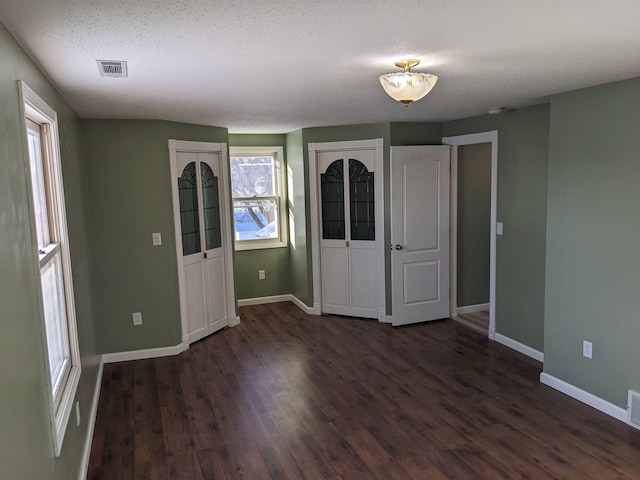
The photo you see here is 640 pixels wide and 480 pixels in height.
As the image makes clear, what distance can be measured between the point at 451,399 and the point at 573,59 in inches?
99.4

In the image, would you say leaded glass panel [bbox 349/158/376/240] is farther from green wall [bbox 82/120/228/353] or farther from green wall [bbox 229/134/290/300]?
green wall [bbox 82/120/228/353]

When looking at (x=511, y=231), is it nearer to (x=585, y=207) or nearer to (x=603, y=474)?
(x=585, y=207)

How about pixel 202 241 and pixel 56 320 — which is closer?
pixel 56 320

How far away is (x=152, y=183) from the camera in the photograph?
4676 millimetres

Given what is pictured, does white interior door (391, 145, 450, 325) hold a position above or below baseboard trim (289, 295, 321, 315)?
above

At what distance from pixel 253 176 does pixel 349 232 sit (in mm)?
1616

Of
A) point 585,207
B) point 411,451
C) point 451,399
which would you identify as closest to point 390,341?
point 451,399

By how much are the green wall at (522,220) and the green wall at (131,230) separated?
3.24m

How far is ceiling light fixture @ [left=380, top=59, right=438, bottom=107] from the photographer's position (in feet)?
8.18

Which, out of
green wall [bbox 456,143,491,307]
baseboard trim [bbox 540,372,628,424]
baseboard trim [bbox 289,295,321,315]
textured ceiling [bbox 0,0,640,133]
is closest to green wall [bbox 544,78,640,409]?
baseboard trim [bbox 540,372,628,424]

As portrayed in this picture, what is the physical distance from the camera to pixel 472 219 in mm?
5816

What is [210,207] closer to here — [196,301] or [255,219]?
[196,301]

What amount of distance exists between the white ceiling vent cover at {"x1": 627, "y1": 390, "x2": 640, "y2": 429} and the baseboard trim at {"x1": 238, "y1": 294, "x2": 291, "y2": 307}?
172 inches

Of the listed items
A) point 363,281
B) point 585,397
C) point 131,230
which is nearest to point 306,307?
point 363,281
